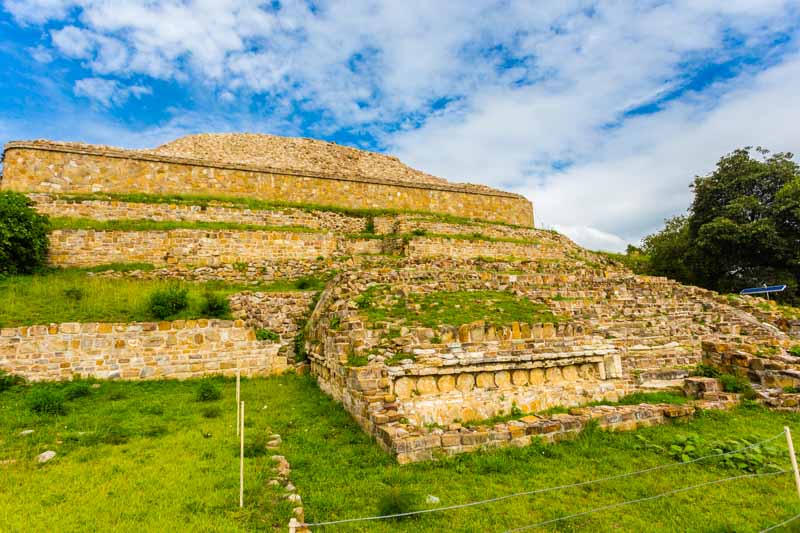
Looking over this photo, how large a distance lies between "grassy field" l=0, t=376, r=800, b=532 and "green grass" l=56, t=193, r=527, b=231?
34.4 feet

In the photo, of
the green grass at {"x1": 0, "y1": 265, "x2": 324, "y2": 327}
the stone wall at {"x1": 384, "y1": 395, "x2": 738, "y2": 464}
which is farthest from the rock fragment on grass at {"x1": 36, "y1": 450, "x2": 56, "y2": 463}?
the stone wall at {"x1": 384, "y1": 395, "x2": 738, "y2": 464}

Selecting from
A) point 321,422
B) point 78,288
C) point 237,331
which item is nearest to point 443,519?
point 321,422

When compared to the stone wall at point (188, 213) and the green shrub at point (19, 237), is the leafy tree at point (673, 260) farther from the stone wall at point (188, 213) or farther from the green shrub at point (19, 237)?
the green shrub at point (19, 237)

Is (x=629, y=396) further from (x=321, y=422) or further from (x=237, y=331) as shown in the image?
(x=237, y=331)

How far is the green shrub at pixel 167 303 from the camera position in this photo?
11.2 metres

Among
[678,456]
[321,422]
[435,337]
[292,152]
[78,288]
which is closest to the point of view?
[678,456]

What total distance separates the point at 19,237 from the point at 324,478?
44.1 ft

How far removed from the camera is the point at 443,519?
15.8 feet

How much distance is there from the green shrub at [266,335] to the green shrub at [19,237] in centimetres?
802

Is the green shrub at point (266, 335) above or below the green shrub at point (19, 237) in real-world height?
below

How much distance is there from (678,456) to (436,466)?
4177 mm

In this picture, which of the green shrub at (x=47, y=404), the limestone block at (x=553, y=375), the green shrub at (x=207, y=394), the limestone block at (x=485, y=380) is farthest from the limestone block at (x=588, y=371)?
the green shrub at (x=47, y=404)

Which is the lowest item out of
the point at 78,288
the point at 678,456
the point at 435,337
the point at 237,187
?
the point at 678,456

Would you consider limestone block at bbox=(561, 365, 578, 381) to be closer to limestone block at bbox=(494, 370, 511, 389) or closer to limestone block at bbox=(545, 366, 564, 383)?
limestone block at bbox=(545, 366, 564, 383)
